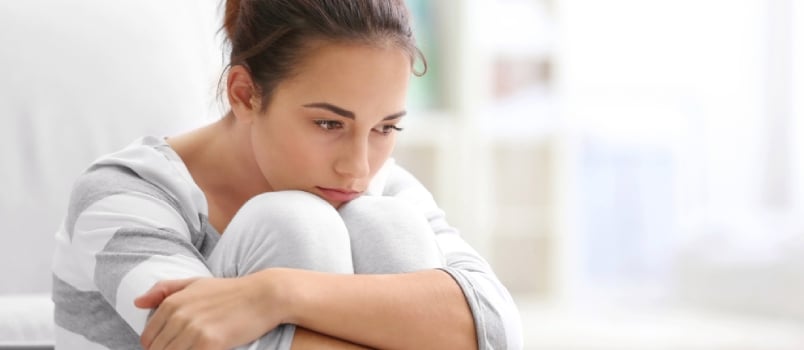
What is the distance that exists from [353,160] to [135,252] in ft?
0.94

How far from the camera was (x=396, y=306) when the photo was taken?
1.15m

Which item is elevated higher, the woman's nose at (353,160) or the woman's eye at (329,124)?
the woman's eye at (329,124)

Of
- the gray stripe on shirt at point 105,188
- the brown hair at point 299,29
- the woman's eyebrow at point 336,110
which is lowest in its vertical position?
the gray stripe on shirt at point 105,188

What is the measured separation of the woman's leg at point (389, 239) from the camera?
1.22m

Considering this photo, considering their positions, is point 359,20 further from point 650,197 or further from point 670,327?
point 650,197

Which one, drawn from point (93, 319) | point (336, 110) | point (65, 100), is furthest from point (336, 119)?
point (65, 100)

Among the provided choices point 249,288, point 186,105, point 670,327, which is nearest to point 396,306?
point 249,288

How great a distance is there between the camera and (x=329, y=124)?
4.17 feet

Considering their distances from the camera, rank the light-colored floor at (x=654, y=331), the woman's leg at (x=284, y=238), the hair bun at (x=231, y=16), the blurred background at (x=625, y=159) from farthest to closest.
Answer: the blurred background at (x=625, y=159) → the light-colored floor at (x=654, y=331) → the hair bun at (x=231, y=16) → the woman's leg at (x=284, y=238)

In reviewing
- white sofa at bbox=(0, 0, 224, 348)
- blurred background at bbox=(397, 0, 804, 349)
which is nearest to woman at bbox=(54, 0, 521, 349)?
white sofa at bbox=(0, 0, 224, 348)

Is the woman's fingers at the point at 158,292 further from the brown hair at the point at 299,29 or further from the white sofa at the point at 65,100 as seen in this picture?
the white sofa at the point at 65,100

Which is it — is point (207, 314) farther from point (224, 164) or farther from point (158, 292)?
point (224, 164)

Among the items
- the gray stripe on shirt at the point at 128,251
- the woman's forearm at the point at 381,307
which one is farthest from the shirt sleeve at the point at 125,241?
the woman's forearm at the point at 381,307

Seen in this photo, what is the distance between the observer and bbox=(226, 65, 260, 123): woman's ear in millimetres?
1331
